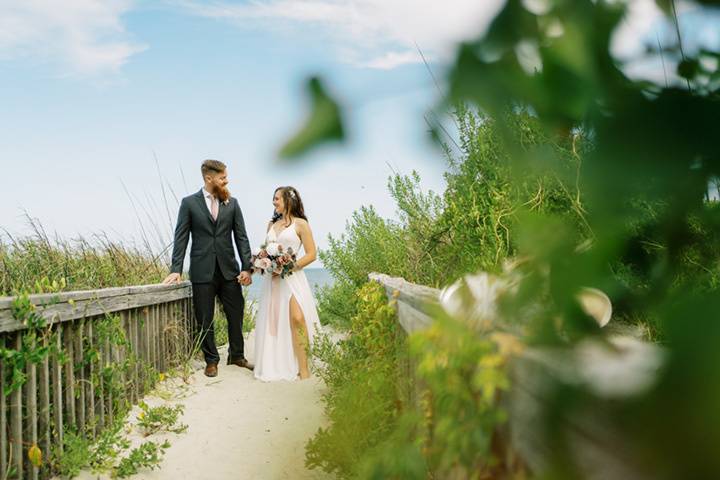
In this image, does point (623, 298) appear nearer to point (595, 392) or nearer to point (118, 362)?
point (595, 392)

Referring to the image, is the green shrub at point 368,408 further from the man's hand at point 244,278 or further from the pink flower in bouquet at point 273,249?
the man's hand at point 244,278

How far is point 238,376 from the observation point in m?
7.13

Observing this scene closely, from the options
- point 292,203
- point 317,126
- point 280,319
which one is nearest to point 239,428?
point 280,319

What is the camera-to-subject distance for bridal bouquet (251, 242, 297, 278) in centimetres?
701

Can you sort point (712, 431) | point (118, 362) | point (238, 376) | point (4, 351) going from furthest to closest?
point (238, 376), point (118, 362), point (4, 351), point (712, 431)

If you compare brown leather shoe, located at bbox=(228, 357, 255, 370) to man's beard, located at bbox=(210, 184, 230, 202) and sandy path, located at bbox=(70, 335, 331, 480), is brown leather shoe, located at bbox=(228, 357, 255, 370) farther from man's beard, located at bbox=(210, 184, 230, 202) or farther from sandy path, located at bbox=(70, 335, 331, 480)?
man's beard, located at bbox=(210, 184, 230, 202)

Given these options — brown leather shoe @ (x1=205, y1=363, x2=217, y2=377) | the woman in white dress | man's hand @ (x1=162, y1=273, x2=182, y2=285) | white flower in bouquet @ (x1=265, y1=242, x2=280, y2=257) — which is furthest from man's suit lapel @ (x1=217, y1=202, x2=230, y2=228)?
brown leather shoe @ (x1=205, y1=363, x2=217, y2=377)

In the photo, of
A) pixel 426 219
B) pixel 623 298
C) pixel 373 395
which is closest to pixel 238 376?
pixel 426 219

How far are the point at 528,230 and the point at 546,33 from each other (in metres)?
0.15

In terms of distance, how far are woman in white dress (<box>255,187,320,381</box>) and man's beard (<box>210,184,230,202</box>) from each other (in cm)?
58

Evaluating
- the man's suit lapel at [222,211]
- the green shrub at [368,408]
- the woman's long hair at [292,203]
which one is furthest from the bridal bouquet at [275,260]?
the green shrub at [368,408]

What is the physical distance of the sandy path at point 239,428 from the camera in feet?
13.9

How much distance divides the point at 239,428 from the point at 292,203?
9.94ft

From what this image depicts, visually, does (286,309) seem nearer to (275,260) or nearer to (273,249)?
(275,260)
